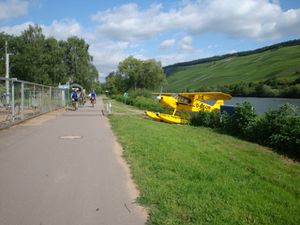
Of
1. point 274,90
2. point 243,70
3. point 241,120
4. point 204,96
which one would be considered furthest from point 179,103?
point 243,70

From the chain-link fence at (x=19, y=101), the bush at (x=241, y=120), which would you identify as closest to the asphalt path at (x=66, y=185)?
the chain-link fence at (x=19, y=101)

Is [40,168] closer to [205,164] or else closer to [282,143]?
[205,164]

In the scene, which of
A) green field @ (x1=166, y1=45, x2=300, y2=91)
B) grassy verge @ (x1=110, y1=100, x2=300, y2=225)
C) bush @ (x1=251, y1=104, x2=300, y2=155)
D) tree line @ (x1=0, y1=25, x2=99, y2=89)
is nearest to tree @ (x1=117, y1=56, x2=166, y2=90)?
tree line @ (x1=0, y1=25, x2=99, y2=89)

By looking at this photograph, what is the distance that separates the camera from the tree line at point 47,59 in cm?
6950

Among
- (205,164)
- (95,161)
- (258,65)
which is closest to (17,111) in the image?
(95,161)

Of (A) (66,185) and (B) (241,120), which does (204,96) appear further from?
(A) (66,185)

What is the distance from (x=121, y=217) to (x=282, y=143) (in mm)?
12718

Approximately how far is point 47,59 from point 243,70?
91161 mm

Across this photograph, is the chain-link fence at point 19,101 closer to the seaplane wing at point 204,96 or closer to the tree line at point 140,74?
the seaplane wing at point 204,96

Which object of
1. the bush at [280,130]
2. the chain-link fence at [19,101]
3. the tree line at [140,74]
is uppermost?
the tree line at [140,74]

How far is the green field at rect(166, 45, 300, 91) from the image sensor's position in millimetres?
119500

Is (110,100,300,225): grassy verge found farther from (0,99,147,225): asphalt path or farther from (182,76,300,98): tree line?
(182,76,300,98): tree line

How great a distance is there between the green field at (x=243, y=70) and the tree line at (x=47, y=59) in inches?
2259

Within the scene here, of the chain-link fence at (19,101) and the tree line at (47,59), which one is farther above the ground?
the tree line at (47,59)
